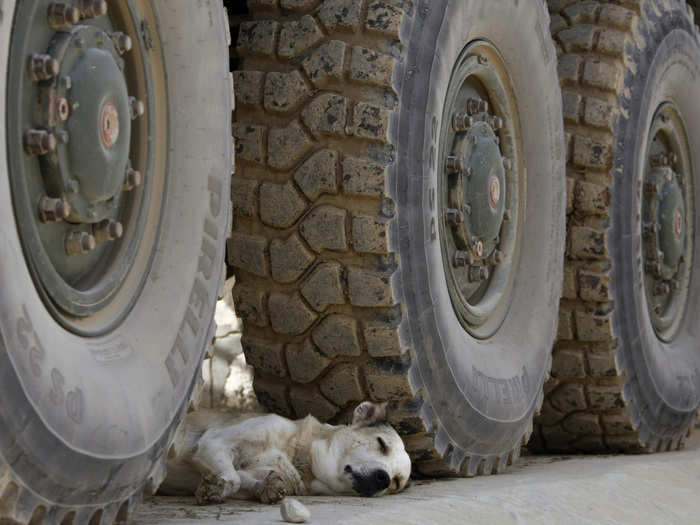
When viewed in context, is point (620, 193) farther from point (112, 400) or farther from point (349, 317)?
point (112, 400)

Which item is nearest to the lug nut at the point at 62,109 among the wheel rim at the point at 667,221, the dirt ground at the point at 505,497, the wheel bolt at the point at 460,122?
the dirt ground at the point at 505,497

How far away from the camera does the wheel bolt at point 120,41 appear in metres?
1.86

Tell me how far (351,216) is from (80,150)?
0.81m

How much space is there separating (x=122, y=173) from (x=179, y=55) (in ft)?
1.00

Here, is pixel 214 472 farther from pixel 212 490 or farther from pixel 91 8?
pixel 91 8

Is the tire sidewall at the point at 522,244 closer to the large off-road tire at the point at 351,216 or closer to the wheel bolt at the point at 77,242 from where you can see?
the large off-road tire at the point at 351,216

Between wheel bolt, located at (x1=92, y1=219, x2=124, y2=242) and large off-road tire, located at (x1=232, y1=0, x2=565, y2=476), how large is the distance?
636 mm

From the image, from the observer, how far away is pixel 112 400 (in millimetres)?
1723

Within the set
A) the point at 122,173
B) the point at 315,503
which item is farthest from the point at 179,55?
the point at 315,503

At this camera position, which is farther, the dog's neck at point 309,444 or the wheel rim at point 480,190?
the wheel rim at point 480,190

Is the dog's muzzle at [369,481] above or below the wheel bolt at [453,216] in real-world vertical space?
below

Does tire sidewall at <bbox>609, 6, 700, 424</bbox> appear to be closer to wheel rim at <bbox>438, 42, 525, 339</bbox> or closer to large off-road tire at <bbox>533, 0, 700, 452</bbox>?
large off-road tire at <bbox>533, 0, 700, 452</bbox>

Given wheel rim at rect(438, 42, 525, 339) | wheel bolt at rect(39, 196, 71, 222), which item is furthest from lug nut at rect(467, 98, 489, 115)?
wheel bolt at rect(39, 196, 71, 222)

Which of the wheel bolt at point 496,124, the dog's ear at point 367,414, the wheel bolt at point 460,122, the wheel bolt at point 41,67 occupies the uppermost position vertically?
the wheel bolt at point 496,124
